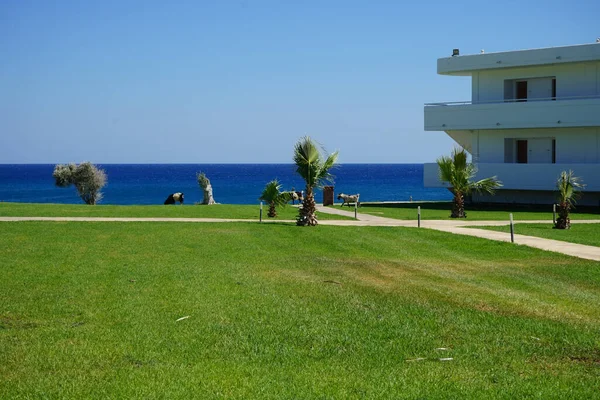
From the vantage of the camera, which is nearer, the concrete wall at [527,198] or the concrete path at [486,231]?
the concrete path at [486,231]

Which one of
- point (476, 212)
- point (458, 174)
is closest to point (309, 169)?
point (458, 174)

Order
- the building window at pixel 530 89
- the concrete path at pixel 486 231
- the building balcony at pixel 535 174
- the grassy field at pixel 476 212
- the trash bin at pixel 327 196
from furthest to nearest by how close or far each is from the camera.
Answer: the trash bin at pixel 327 196 < the building window at pixel 530 89 < the building balcony at pixel 535 174 < the grassy field at pixel 476 212 < the concrete path at pixel 486 231

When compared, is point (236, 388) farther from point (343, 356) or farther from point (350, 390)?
point (343, 356)

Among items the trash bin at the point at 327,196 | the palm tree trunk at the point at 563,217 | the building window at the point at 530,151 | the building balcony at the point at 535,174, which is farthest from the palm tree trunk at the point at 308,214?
the building window at the point at 530,151

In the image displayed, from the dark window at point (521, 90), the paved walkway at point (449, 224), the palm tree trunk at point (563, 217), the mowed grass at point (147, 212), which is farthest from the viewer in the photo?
the dark window at point (521, 90)

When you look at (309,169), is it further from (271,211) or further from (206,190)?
(206,190)

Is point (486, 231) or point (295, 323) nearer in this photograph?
point (295, 323)

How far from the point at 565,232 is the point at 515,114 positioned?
18771mm

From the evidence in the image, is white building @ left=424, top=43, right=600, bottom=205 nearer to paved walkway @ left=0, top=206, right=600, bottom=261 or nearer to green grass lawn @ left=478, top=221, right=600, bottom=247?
paved walkway @ left=0, top=206, right=600, bottom=261

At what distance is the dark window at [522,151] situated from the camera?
4888 centimetres

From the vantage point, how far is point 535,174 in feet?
150

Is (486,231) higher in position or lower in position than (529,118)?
lower

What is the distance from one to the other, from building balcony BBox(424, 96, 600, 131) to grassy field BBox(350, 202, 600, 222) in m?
4.41

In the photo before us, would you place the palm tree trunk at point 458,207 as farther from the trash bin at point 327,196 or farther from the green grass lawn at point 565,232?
the trash bin at point 327,196
